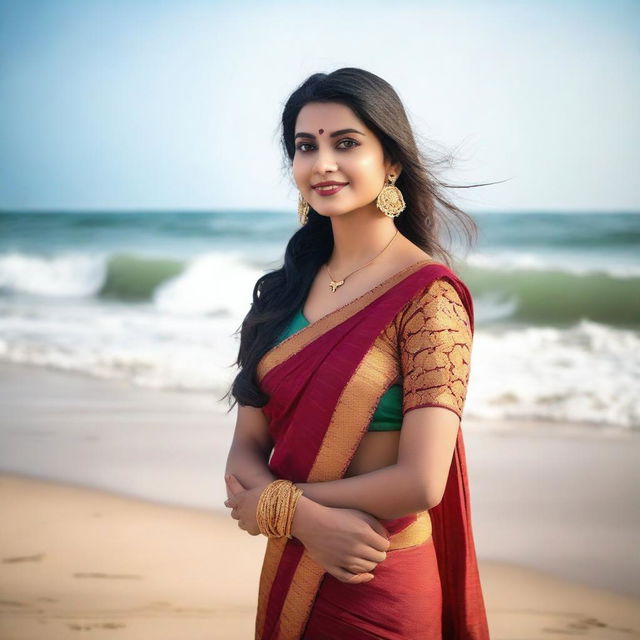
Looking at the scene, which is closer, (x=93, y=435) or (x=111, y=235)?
(x=93, y=435)

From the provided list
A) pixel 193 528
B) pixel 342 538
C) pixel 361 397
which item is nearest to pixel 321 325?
pixel 361 397

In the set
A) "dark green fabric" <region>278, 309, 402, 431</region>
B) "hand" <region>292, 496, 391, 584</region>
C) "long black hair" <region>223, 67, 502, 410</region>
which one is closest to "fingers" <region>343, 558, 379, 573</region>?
"hand" <region>292, 496, 391, 584</region>

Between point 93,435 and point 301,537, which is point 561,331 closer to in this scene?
point 93,435

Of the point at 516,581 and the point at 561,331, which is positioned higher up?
the point at 561,331

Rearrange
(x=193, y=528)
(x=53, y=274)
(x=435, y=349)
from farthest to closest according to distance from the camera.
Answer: (x=53, y=274) → (x=193, y=528) → (x=435, y=349)

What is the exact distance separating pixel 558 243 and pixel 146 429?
11184 millimetres

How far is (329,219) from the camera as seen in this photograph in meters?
1.97

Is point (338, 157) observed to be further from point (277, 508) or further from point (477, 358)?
point (477, 358)

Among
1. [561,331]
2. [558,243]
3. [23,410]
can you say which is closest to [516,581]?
[23,410]

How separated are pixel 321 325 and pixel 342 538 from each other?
1.42ft

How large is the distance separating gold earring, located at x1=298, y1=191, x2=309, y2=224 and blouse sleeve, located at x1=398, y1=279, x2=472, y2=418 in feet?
1.49

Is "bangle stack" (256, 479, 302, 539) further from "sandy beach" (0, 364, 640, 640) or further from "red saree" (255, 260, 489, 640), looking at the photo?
"sandy beach" (0, 364, 640, 640)

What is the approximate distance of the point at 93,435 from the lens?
16.3 ft

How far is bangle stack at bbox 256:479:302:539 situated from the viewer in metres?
1.60
